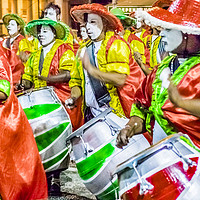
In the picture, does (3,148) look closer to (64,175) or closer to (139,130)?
(139,130)

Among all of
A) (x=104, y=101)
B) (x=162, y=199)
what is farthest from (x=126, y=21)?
(x=162, y=199)

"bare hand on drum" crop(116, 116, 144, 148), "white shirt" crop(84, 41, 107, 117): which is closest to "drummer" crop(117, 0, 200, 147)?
"bare hand on drum" crop(116, 116, 144, 148)

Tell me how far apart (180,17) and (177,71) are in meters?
0.28

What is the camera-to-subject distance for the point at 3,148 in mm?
2941

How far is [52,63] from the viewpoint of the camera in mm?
4398


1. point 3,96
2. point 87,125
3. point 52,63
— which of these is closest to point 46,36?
point 52,63

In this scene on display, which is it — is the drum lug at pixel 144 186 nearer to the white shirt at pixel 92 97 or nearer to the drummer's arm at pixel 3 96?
the drummer's arm at pixel 3 96

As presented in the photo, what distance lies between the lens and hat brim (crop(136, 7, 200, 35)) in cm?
211

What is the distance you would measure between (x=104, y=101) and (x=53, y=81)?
0.82m

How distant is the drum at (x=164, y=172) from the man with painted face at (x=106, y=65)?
4.90ft

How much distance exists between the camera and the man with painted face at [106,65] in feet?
11.2

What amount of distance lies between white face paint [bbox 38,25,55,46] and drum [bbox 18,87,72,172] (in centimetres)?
86

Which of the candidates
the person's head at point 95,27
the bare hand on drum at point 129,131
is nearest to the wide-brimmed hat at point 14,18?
the person's head at point 95,27

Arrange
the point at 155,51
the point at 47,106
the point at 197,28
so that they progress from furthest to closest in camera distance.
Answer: the point at 155,51 < the point at 47,106 < the point at 197,28
